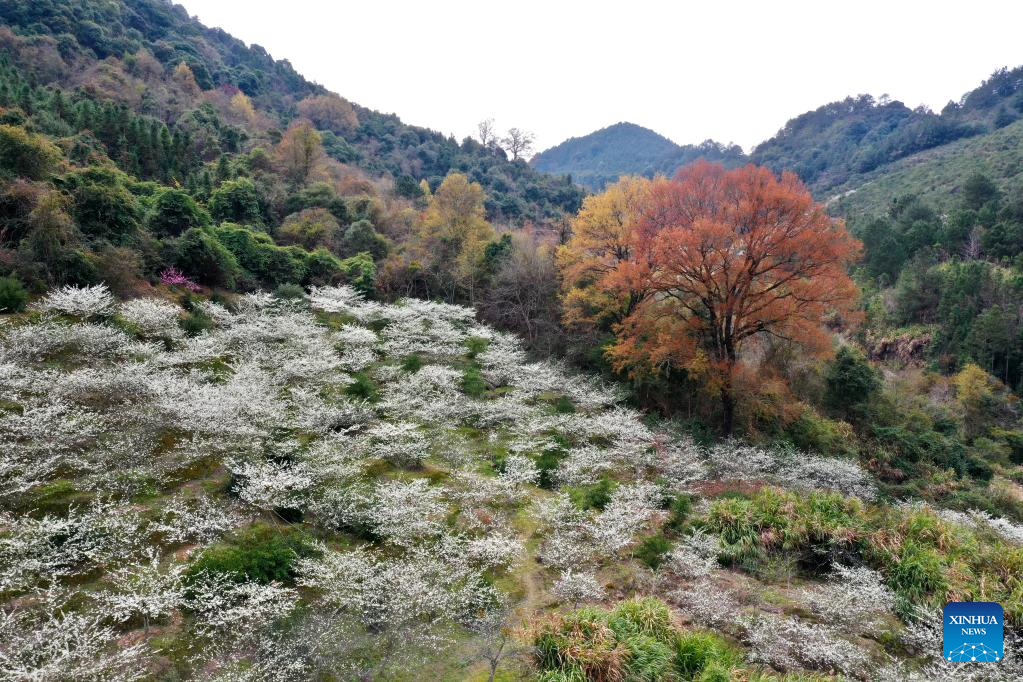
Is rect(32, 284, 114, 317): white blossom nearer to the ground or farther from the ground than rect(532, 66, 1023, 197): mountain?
nearer to the ground

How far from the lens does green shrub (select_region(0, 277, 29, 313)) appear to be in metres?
14.1

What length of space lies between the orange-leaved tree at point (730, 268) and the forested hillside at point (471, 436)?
5.4 inches

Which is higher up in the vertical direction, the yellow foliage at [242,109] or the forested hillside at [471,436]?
the yellow foliage at [242,109]

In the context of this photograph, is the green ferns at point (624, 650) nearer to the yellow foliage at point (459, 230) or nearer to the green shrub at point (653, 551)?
the green shrub at point (653, 551)

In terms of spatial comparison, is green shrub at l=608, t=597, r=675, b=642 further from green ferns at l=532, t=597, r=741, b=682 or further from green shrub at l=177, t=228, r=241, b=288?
green shrub at l=177, t=228, r=241, b=288

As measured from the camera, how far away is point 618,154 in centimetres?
14562

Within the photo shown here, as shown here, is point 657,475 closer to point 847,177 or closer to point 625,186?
point 625,186

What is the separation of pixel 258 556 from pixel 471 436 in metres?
7.90

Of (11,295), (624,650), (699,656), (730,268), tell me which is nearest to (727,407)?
(730,268)

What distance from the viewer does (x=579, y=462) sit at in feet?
43.5

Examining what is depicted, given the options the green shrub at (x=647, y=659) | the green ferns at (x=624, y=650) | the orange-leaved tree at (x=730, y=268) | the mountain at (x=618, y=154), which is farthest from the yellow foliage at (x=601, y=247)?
the mountain at (x=618, y=154)

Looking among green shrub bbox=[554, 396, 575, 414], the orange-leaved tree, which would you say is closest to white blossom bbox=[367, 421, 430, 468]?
green shrub bbox=[554, 396, 575, 414]

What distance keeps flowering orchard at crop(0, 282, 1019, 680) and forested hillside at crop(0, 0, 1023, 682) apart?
7cm

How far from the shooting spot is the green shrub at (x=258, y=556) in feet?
25.1
